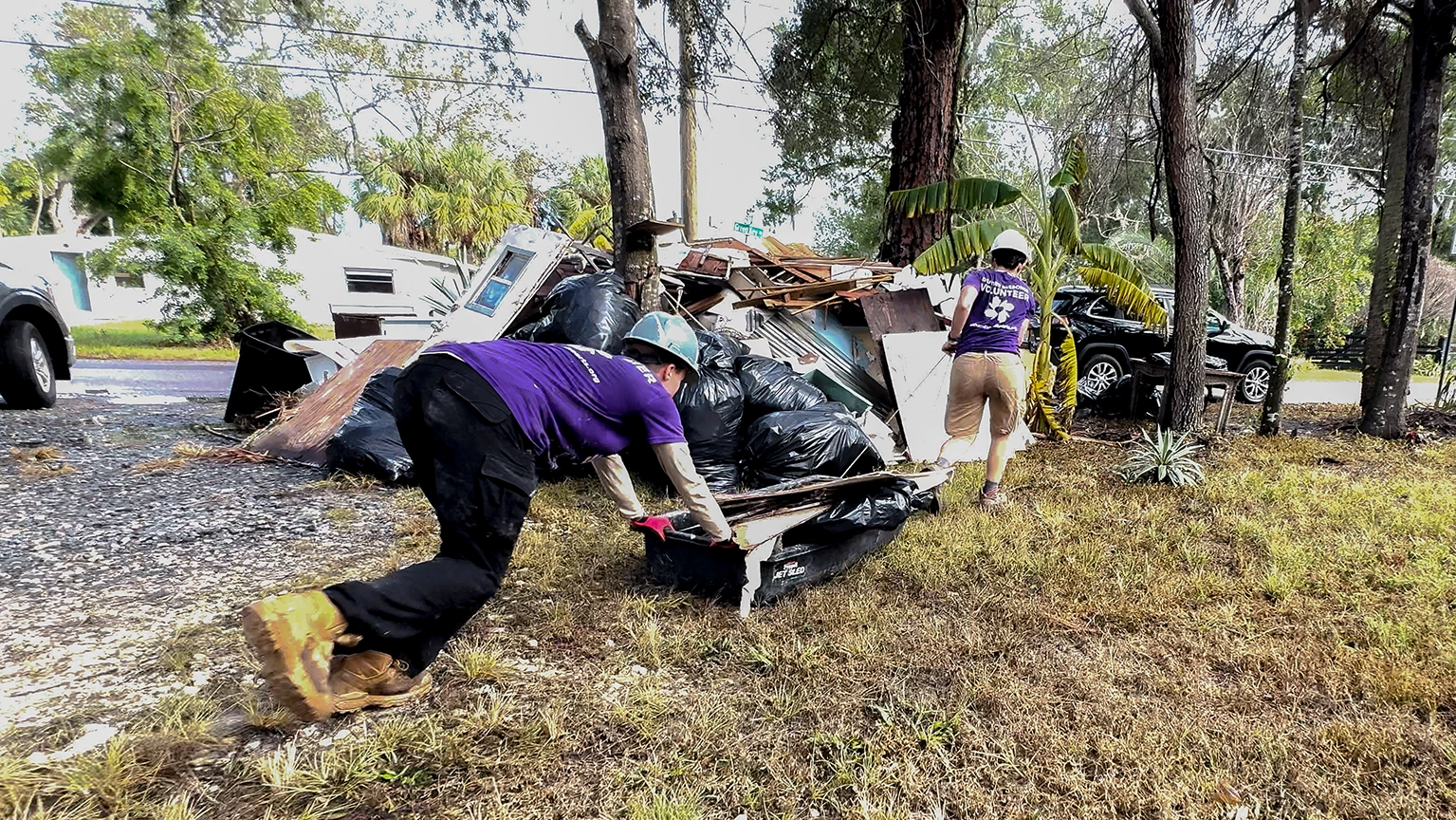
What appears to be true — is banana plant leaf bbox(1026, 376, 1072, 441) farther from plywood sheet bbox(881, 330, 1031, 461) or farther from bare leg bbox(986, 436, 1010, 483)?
bare leg bbox(986, 436, 1010, 483)

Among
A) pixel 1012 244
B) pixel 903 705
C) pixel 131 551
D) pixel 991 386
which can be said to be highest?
pixel 1012 244

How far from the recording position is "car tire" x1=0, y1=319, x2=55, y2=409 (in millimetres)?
6457

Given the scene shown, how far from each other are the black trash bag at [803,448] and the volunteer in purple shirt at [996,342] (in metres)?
0.75

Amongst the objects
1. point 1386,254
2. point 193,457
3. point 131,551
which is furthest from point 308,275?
point 1386,254

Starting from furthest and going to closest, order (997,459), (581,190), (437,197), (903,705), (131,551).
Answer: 1. (581,190)
2. (437,197)
3. (997,459)
4. (131,551)
5. (903,705)

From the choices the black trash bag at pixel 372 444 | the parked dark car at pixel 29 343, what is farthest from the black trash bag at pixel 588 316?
the parked dark car at pixel 29 343

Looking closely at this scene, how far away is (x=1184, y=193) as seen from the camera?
19.9 ft

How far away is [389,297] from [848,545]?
1513cm

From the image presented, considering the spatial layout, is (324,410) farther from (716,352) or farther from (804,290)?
(804,290)

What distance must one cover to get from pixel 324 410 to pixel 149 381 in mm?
7428

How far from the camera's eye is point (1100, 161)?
39.0 ft

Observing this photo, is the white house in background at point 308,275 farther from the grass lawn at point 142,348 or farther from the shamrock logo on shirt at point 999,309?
the shamrock logo on shirt at point 999,309

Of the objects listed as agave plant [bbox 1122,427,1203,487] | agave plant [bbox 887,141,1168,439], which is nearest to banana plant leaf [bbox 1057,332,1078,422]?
agave plant [bbox 887,141,1168,439]

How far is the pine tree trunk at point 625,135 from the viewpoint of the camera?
6090mm
